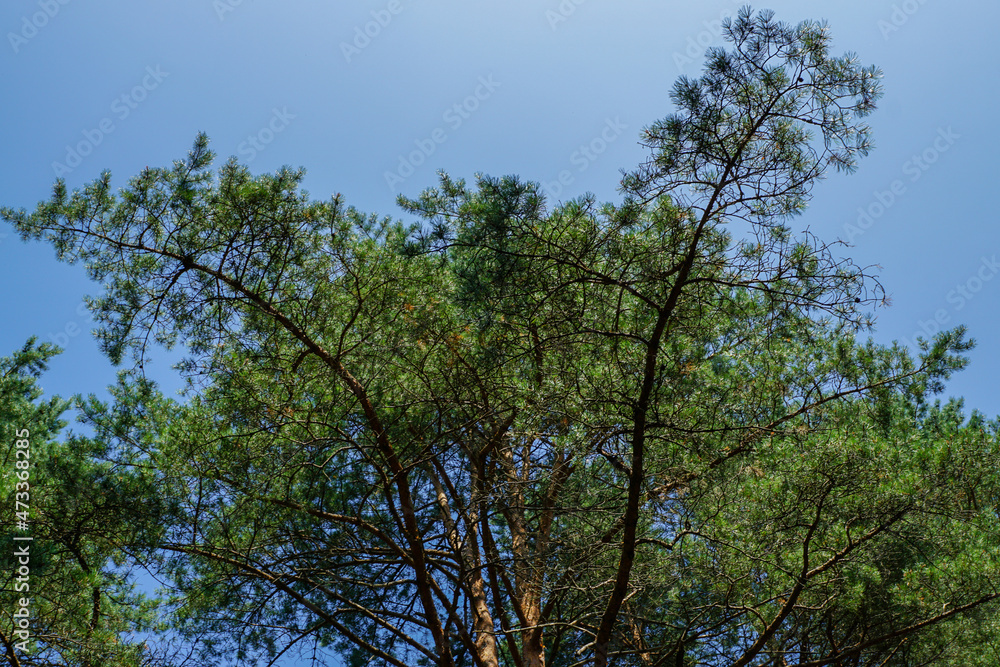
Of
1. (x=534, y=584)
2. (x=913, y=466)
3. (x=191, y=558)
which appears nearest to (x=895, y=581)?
(x=913, y=466)

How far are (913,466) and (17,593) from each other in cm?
557

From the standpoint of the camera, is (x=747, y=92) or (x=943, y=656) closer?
(x=747, y=92)

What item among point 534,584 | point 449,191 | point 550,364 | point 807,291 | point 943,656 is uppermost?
point 449,191

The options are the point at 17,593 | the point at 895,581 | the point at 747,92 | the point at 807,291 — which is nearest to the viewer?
the point at 747,92

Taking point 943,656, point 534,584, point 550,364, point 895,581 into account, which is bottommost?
point 943,656

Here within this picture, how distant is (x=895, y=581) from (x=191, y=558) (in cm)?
504

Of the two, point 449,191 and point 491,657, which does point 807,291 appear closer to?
point 449,191

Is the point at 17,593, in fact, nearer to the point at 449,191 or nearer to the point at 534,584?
the point at 534,584

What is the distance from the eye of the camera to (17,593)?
3906mm

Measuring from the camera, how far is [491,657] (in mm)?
5184

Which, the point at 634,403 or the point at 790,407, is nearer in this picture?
the point at 634,403

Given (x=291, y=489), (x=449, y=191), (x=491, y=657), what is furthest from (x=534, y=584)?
(x=449, y=191)

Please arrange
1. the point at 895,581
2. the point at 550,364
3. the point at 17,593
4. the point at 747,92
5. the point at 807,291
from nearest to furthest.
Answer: the point at 747,92
the point at 807,291
the point at 17,593
the point at 550,364
the point at 895,581

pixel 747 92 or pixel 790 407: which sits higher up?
pixel 747 92
